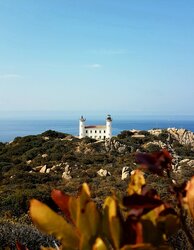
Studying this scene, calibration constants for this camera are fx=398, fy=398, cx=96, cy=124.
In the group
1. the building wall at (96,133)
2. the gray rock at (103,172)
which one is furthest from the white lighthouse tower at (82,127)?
the gray rock at (103,172)

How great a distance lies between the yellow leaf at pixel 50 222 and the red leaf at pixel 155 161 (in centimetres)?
24

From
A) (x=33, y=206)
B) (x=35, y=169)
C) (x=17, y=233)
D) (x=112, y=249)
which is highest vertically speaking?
(x=33, y=206)

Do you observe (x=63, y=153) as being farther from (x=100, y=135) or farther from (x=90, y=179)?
(x=100, y=135)

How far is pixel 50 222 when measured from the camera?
958 mm

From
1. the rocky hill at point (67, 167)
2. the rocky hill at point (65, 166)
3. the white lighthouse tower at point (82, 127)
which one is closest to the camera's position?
the rocky hill at point (67, 167)

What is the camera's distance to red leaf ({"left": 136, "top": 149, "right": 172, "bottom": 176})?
2.95 ft

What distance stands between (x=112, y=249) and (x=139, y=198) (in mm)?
174

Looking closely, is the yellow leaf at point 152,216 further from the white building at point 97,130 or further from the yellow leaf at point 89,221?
the white building at point 97,130

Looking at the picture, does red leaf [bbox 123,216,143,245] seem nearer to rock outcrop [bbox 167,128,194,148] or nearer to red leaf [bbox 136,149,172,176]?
red leaf [bbox 136,149,172,176]

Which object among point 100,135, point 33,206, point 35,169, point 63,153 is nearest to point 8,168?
point 35,169

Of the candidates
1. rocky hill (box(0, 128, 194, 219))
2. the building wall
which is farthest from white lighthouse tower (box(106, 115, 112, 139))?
rocky hill (box(0, 128, 194, 219))

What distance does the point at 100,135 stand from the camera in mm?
42906

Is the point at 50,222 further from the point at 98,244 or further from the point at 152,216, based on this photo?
the point at 152,216

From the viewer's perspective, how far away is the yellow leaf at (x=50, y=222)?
37.6 inches
